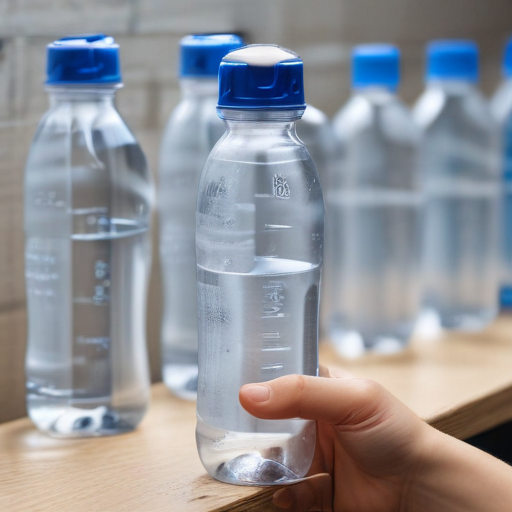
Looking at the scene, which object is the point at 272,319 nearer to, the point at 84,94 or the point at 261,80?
the point at 261,80

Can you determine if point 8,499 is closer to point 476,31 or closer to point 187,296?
point 187,296

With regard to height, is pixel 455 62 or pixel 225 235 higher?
pixel 455 62

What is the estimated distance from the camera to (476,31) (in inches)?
64.6

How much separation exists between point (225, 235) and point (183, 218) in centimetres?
30

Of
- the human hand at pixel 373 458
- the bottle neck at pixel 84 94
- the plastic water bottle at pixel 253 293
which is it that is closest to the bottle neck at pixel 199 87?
the bottle neck at pixel 84 94

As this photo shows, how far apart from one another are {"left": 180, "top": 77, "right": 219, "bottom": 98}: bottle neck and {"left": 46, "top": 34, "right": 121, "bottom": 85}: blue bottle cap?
0.14 meters

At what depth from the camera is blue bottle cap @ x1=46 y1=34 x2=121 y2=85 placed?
2.76ft

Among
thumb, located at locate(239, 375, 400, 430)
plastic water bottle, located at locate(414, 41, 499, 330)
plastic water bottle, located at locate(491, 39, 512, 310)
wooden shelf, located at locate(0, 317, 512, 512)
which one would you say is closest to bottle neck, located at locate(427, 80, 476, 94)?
plastic water bottle, located at locate(414, 41, 499, 330)

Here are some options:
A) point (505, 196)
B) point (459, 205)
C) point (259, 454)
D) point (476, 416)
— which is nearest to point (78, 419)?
point (259, 454)

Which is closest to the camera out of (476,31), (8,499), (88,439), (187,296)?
(8,499)

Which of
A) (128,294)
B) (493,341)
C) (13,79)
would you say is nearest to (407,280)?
(493,341)

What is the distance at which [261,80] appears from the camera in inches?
27.4

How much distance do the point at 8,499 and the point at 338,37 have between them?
2.87 ft

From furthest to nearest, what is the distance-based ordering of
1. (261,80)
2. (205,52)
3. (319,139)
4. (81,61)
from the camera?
(319,139) < (205,52) < (81,61) < (261,80)
